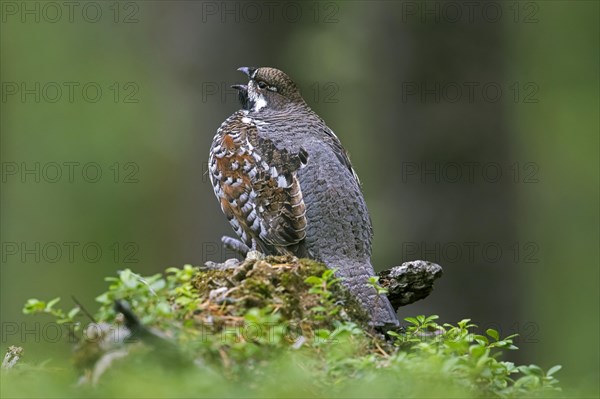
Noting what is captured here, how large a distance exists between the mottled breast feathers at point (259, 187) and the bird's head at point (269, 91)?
1.52ft

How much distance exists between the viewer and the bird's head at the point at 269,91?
9.17 meters

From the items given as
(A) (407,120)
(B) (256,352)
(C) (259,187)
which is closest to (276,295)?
(B) (256,352)

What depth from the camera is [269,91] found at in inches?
364

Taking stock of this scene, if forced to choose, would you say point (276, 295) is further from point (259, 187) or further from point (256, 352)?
point (259, 187)

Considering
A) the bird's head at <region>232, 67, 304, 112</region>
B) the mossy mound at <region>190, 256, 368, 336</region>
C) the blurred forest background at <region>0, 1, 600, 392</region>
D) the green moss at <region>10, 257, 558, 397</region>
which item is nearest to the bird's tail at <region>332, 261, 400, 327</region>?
the mossy mound at <region>190, 256, 368, 336</region>

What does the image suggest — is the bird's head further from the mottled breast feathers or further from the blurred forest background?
the blurred forest background

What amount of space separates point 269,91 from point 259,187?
1495 millimetres

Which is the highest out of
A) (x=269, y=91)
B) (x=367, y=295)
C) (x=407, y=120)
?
(x=269, y=91)

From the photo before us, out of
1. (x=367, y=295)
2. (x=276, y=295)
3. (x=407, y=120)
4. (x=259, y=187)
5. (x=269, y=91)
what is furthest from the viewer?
(x=407, y=120)

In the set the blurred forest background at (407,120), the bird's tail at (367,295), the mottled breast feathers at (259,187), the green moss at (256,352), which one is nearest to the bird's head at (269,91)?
the mottled breast feathers at (259,187)

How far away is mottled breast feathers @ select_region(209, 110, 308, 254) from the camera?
7773 mm

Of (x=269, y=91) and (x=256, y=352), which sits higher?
(x=269, y=91)

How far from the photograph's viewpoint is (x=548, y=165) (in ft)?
65.1

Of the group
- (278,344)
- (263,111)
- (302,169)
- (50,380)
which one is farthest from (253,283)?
(263,111)
